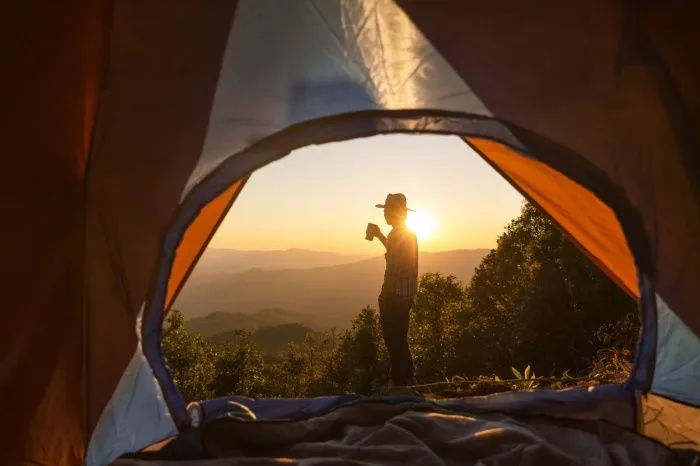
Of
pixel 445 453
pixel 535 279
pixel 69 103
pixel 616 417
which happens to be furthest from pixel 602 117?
pixel 535 279

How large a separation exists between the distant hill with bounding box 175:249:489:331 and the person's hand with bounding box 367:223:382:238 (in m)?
105

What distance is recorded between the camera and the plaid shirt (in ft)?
13.1

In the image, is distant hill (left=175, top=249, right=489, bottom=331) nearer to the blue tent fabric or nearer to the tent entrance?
the blue tent fabric

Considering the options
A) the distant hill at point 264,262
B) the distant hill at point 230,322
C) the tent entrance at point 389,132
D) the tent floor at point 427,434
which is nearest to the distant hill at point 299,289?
the distant hill at point 264,262

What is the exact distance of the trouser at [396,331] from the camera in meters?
4.12

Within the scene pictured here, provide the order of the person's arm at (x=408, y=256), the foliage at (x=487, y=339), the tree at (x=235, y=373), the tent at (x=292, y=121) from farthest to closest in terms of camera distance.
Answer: the tree at (x=235, y=373), the foliage at (x=487, y=339), the person's arm at (x=408, y=256), the tent at (x=292, y=121)

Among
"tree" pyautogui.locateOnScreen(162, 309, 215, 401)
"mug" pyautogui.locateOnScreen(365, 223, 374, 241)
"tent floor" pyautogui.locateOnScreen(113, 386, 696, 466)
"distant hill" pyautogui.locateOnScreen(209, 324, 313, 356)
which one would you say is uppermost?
"mug" pyautogui.locateOnScreen(365, 223, 374, 241)

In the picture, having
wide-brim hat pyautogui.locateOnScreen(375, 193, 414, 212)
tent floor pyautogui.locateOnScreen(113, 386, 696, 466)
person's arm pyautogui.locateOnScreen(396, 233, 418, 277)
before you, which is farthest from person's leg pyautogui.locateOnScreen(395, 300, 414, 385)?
tent floor pyautogui.locateOnScreen(113, 386, 696, 466)

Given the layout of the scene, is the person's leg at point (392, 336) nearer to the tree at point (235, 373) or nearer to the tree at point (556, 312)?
the tree at point (556, 312)

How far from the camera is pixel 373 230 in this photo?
4355 mm

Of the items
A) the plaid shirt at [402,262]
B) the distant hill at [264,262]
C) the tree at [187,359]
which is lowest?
the tree at [187,359]

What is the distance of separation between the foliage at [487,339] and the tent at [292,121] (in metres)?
1.68

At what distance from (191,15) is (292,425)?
1559 millimetres

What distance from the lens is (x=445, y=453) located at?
6.12 ft
